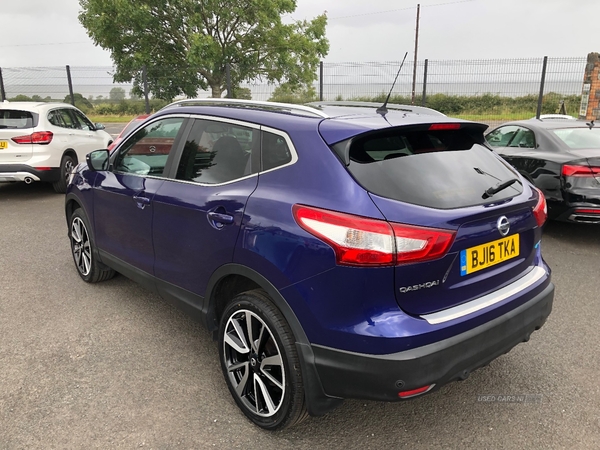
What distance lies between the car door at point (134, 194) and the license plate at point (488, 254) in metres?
1.99

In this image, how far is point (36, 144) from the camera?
319 inches

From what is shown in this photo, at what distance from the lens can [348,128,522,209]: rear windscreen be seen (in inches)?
85.4

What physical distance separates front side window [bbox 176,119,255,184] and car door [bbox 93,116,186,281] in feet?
0.68

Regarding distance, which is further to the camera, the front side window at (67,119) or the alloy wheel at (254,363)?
the front side window at (67,119)

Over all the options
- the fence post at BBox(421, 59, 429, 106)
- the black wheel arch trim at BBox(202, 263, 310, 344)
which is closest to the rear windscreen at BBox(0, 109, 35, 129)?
the black wheel arch trim at BBox(202, 263, 310, 344)

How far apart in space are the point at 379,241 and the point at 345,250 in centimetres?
15

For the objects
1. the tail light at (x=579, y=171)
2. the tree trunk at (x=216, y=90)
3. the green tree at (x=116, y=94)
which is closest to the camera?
the tail light at (x=579, y=171)

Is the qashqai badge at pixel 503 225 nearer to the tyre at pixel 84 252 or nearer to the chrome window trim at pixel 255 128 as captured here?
the chrome window trim at pixel 255 128

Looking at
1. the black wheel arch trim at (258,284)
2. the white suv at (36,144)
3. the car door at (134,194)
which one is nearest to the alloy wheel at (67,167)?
the white suv at (36,144)

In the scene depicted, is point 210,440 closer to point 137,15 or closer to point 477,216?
point 477,216

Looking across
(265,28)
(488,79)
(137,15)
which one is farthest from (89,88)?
(488,79)

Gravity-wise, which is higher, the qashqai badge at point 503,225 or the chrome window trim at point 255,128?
the chrome window trim at point 255,128

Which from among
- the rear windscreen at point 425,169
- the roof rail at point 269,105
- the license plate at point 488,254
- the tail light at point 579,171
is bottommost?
the tail light at point 579,171

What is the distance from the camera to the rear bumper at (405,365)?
201cm
